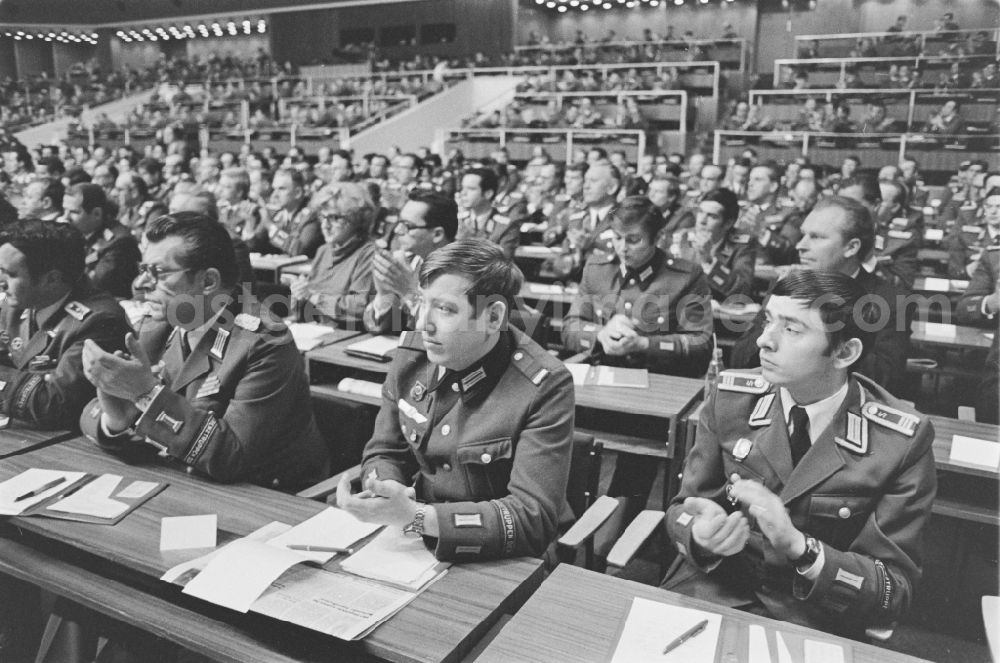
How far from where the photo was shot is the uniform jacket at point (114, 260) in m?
4.60

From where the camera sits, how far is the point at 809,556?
60.0 inches

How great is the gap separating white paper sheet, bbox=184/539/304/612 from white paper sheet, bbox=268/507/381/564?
0.05 metres

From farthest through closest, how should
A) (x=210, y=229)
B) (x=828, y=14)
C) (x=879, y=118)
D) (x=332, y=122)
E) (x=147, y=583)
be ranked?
(x=828, y=14) → (x=332, y=122) → (x=879, y=118) → (x=210, y=229) → (x=147, y=583)

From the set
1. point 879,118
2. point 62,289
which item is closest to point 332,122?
point 879,118

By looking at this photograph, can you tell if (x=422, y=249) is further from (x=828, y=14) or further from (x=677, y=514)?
(x=828, y=14)

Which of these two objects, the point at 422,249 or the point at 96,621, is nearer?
the point at 96,621

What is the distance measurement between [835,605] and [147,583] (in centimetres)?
141

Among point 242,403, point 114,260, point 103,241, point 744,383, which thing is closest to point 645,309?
point 744,383

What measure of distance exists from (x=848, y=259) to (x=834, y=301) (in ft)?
4.97

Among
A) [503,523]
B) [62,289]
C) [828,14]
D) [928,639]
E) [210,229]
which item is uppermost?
[828,14]

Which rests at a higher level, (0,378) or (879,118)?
(879,118)

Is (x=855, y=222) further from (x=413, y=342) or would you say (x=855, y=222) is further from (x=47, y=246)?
(x=47, y=246)

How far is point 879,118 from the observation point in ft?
37.0

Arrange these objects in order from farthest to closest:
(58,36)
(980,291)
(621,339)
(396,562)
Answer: (58,36) → (980,291) → (621,339) → (396,562)
